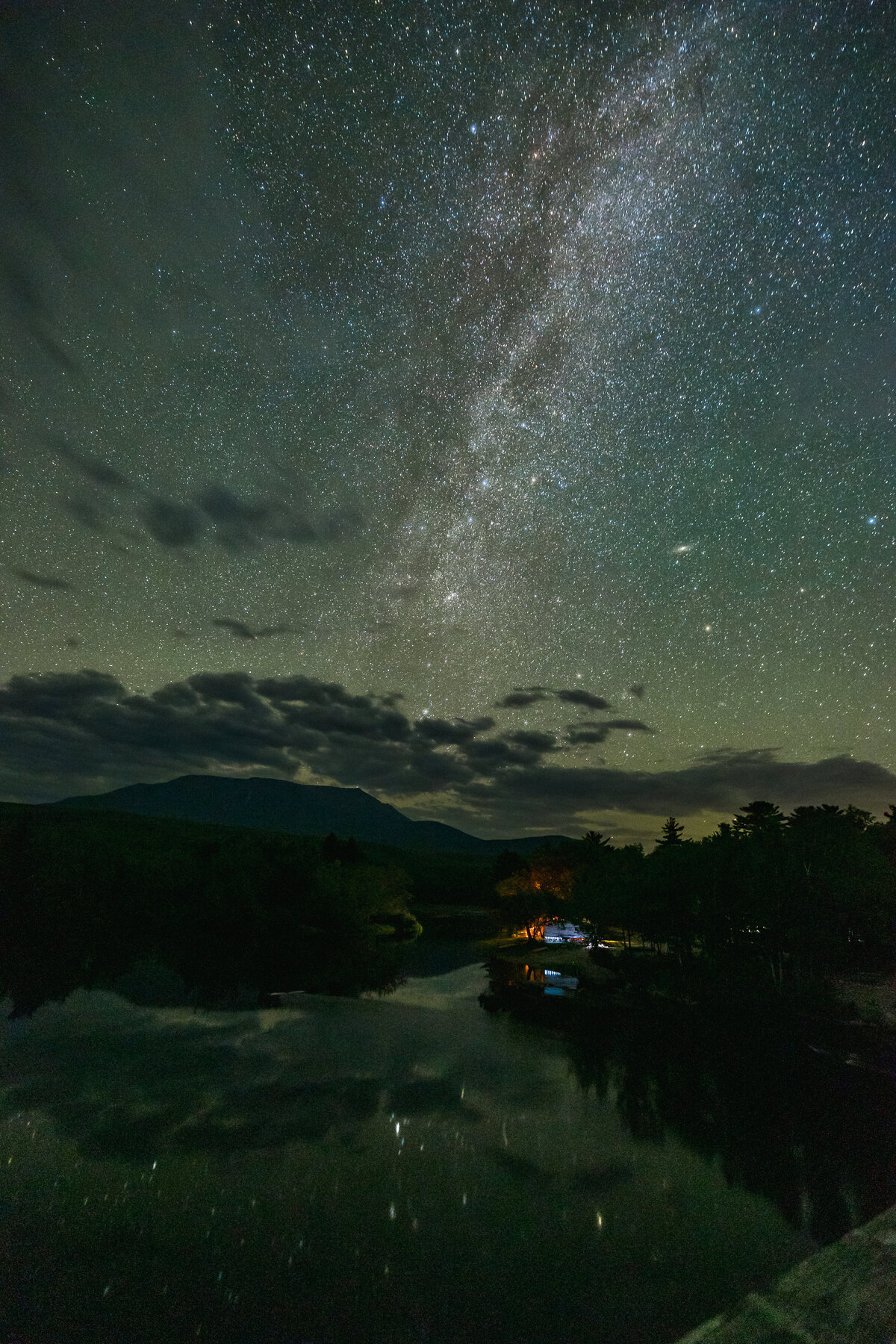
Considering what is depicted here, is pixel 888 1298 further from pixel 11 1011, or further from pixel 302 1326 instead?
pixel 11 1011

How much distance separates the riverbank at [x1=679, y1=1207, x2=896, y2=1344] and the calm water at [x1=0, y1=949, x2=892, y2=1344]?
270 centimetres

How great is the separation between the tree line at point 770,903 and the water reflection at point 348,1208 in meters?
19.9

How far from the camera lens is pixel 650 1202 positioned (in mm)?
14172

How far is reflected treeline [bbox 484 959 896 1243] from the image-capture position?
51.4 feet

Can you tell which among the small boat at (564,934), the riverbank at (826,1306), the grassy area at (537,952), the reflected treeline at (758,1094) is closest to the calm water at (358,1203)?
the reflected treeline at (758,1094)

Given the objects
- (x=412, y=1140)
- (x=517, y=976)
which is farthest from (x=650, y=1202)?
(x=517, y=976)

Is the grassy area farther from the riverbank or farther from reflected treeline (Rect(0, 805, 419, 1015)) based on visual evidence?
the riverbank

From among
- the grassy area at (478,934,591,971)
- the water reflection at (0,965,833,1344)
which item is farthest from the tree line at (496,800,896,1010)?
the water reflection at (0,965,833,1344)

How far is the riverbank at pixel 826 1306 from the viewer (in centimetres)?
739

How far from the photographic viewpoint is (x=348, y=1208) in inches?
527

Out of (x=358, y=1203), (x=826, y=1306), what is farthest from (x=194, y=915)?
(x=826, y=1306)

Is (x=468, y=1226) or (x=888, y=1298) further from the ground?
(x=888, y=1298)

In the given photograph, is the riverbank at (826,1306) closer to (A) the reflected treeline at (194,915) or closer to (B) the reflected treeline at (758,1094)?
(B) the reflected treeline at (758,1094)

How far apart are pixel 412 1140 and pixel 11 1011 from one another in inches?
933
